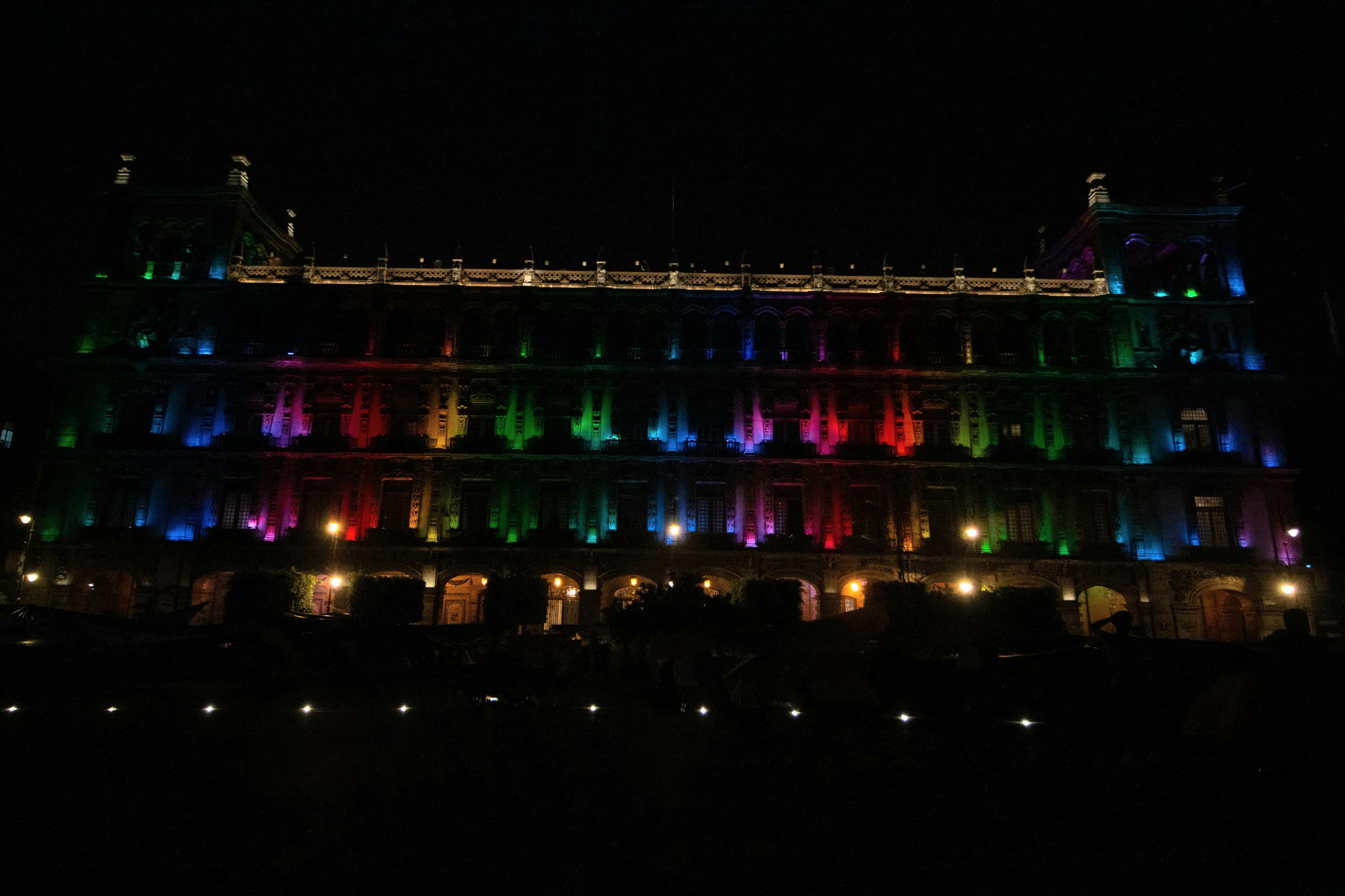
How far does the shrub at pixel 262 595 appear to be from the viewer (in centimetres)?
3247

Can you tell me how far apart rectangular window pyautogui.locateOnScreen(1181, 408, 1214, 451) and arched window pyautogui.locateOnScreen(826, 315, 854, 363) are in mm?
15349

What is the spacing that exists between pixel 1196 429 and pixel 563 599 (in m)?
29.8

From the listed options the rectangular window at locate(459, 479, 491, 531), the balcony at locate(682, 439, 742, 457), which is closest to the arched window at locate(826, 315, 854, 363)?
the balcony at locate(682, 439, 742, 457)

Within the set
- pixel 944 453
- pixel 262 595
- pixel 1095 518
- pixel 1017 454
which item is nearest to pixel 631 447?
pixel 944 453

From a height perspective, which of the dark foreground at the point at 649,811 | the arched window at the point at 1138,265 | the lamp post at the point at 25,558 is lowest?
the dark foreground at the point at 649,811

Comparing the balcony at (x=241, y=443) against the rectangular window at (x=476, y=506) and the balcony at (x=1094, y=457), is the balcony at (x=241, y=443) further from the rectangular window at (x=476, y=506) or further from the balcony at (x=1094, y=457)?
the balcony at (x=1094, y=457)

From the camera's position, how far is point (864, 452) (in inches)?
1544

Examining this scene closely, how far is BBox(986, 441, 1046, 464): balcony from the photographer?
39.0 m

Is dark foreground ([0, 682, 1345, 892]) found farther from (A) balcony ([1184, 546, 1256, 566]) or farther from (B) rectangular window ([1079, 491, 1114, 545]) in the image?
(A) balcony ([1184, 546, 1256, 566])

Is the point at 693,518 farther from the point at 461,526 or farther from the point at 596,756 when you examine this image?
the point at 596,756

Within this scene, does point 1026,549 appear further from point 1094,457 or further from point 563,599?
point 563,599

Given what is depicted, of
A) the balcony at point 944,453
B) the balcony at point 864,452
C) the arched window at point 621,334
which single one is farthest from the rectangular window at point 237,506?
the balcony at point 944,453

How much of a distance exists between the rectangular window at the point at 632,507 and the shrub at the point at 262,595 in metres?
13.2

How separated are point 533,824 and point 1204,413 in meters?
41.1
